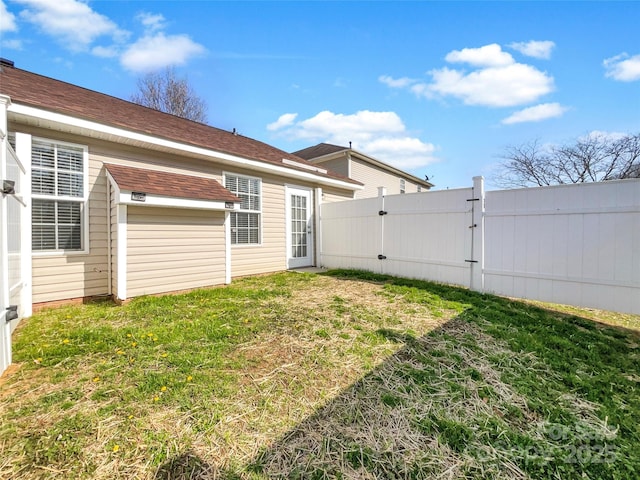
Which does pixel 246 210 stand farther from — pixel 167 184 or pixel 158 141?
pixel 158 141

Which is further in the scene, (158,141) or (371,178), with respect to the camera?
(371,178)

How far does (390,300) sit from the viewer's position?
15.5 ft

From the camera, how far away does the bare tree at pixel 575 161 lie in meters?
11.7

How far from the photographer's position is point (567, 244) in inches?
177

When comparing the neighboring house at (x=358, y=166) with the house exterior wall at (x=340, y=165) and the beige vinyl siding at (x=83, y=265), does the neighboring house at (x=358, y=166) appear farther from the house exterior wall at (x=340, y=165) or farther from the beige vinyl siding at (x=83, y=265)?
the beige vinyl siding at (x=83, y=265)

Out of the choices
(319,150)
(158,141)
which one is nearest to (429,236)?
(158,141)

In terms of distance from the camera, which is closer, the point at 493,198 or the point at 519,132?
the point at 493,198

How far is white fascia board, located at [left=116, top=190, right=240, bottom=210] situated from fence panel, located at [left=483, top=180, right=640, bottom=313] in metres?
4.98

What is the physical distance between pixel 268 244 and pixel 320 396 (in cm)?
562

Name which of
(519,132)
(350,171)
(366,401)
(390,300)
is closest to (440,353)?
(366,401)

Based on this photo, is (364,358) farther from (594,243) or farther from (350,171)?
(350,171)

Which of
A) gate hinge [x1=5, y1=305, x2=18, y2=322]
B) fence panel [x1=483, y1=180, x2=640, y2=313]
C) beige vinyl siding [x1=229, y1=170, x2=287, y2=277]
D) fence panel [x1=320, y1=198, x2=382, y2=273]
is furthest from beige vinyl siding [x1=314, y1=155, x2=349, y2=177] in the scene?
gate hinge [x1=5, y1=305, x2=18, y2=322]

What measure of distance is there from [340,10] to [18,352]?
8.69m

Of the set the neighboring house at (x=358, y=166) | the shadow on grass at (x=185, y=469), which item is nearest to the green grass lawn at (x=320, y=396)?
the shadow on grass at (x=185, y=469)
